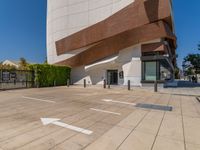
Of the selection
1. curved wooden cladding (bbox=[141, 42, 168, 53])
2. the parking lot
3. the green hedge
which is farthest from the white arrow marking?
curved wooden cladding (bbox=[141, 42, 168, 53])

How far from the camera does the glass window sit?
2208 cm

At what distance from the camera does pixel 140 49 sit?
22750 millimetres

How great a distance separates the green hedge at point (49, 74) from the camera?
21.4 m

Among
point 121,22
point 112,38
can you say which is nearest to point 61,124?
point 112,38

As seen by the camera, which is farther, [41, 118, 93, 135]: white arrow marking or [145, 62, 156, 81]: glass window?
[145, 62, 156, 81]: glass window

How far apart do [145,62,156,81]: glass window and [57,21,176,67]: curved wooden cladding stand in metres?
3.22

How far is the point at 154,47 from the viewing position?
21438 mm

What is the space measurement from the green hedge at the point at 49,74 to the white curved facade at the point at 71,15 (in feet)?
13.9

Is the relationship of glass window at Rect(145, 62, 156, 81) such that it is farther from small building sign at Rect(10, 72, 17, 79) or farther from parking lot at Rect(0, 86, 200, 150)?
small building sign at Rect(10, 72, 17, 79)

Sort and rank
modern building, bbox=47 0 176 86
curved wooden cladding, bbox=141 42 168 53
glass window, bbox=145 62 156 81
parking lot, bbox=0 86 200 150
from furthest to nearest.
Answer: glass window, bbox=145 62 156 81
modern building, bbox=47 0 176 86
curved wooden cladding, bbox=141 42 168 53
parking lot, bbox=0 86 200 150

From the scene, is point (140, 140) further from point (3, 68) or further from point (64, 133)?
point (3, 68)

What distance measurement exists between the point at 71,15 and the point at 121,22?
9888 mm

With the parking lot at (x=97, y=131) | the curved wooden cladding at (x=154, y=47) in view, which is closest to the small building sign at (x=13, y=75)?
the parking lot at (x=97, y=131)

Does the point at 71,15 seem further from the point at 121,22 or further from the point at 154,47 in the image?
the point at 154,47
